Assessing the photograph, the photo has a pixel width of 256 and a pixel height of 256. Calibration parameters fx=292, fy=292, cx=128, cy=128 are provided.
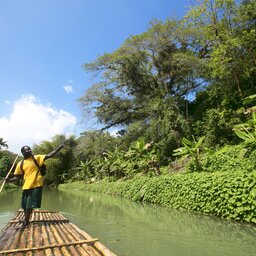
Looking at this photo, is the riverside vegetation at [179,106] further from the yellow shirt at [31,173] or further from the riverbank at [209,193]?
the yellow shirt at [31,173]

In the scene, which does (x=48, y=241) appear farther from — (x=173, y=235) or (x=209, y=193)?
(x=209, y=193)

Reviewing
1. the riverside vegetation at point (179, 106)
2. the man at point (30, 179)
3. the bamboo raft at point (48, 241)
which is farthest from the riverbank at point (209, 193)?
the man at point (30, 179)

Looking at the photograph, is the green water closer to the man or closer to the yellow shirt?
the man

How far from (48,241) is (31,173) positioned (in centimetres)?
166

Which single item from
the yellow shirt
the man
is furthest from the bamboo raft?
the yellow shirt

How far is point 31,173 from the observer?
18.2ft

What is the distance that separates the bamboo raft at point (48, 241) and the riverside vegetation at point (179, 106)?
591 cm

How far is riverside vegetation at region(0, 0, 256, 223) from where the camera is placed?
1277cm

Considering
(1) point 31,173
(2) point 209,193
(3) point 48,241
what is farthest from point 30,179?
(2) point 209,193

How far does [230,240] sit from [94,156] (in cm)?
2678

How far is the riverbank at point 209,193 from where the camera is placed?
7.82 meters

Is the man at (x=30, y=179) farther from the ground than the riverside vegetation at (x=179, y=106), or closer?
closer

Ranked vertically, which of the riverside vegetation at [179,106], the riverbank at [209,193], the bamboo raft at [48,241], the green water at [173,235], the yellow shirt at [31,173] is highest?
the riverside vegetation at [179,106]

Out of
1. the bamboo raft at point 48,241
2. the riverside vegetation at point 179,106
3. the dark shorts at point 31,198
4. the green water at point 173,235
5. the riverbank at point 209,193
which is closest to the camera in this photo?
the bamboo raft at point 48,241
